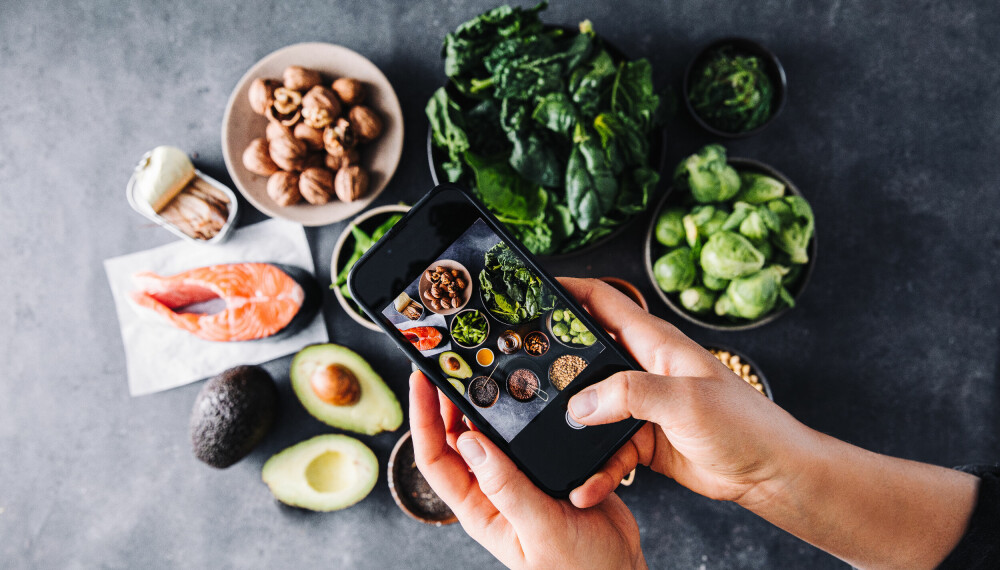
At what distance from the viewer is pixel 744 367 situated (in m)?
1.47

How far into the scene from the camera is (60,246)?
5.48 feet

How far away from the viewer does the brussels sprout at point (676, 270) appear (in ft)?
4.47

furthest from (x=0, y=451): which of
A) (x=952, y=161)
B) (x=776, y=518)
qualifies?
(x=952, y=161)

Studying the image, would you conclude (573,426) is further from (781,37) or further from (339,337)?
(781,37)

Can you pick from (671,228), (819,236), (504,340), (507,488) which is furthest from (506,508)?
(819,236)

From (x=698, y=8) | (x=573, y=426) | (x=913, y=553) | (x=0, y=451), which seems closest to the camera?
(x=573, y=426)

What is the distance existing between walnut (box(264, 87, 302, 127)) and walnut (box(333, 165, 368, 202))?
0.64ft

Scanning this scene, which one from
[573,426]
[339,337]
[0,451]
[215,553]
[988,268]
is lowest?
[215,553]

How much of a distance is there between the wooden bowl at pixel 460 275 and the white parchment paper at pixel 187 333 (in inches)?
30.4

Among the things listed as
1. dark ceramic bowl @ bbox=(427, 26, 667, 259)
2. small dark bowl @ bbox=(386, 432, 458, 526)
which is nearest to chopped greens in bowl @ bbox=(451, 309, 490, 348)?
dark ceramic bowl @ bbox=(427, 26, 667, 259)

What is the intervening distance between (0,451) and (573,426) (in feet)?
6.25

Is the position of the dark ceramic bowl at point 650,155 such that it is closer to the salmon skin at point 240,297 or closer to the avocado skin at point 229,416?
the salmon skin at point 240,297

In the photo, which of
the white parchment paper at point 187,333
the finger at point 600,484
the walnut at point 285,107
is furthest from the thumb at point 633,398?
the walnut at point 285,107

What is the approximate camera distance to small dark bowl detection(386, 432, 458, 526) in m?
1.45
